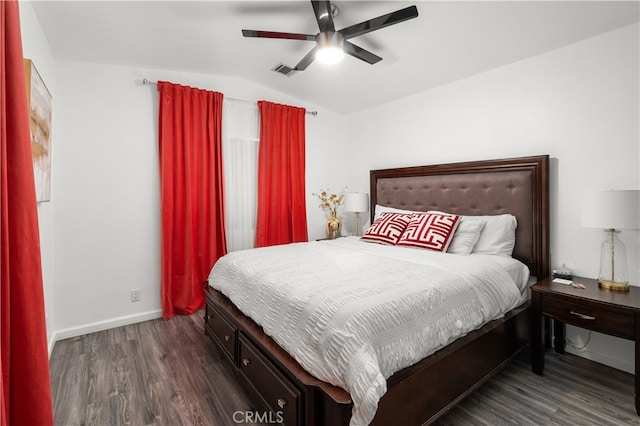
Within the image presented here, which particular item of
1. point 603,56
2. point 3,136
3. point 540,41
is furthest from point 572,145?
point 3,136

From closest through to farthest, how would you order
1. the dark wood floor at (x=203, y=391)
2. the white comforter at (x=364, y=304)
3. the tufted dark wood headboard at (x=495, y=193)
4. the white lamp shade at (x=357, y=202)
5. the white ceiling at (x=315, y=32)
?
the white comforter at (x=364, y=304)
the dark wood floor at (x=203, y=391)
the white ceiling at (x=315, y=32)
the tufted dark wood headboard at (x=495, y=193)
the white lamp shade at (x=357, y=202)

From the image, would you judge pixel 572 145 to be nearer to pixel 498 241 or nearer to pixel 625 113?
pixel 625 113

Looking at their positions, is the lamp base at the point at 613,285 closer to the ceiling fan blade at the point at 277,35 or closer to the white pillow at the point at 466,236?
the white pillow at the point at 466,236

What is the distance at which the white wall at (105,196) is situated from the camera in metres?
2.75

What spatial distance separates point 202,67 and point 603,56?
11.2 feet

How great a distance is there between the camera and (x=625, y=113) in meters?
2.15

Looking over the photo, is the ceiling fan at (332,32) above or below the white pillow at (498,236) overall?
above

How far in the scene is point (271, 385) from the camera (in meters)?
1.60

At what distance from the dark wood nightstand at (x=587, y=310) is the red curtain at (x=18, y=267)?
2.64 m

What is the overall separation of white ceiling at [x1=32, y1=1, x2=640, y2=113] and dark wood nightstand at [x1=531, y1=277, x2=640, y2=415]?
1.83 meters

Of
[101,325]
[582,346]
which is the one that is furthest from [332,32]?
[101,325]

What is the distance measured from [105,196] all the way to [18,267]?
227 cm

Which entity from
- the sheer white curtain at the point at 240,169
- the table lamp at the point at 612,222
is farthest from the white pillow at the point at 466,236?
the sheer white curtain at the point at 240,169

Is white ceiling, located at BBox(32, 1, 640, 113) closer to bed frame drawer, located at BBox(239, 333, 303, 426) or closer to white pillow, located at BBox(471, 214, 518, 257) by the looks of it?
white pillow, located at BBox(471, 214, 518, 257)
